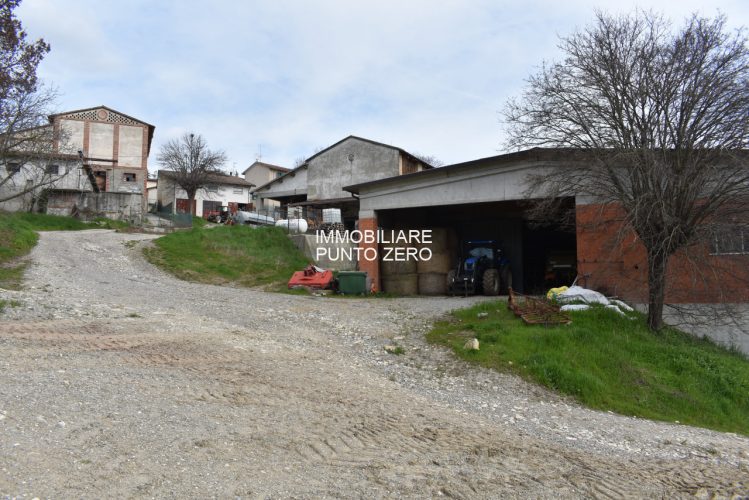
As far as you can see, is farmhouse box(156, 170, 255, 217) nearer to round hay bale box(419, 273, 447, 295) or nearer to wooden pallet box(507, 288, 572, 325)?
round hay bale box(419, 273, 447, 295)

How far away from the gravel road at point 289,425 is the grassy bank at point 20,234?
4883 millimetres

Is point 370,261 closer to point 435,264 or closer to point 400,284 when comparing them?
point 400,284

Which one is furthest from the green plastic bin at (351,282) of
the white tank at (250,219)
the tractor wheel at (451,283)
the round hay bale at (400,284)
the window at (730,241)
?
the white tank at (250,219)

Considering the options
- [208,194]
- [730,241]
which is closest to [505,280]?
[730,241]

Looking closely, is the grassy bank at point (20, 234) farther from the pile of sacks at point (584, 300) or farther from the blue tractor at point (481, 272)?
the pile of sacks at point (584, 300)

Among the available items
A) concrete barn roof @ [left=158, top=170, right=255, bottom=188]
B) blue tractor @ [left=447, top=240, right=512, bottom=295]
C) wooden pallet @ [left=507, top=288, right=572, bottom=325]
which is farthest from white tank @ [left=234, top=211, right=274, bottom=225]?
Result: wooden pallet @ [left=507, top=288, right=572, bottom=325]

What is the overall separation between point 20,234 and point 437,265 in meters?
18.0

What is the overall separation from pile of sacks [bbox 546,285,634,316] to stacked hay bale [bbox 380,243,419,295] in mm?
8024

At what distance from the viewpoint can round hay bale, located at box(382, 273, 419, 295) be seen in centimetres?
2052

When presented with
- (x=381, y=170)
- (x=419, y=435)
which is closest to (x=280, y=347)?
(x=419, y=435)

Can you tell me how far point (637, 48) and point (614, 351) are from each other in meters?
7.17

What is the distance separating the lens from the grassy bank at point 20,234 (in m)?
15.1

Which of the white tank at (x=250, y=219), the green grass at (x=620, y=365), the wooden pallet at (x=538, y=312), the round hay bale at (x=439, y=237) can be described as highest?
the white tank at (x=250, y=219)

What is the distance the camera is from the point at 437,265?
2109 cm
